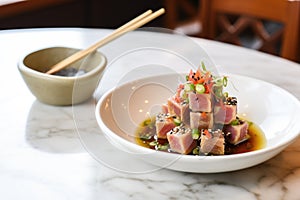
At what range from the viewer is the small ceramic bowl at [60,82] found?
1215 millimetres

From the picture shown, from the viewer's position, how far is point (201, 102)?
3.25 feet

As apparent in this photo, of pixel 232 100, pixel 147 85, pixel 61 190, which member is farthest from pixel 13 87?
pixel 232 100

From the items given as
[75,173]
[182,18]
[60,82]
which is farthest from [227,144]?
[182,18]

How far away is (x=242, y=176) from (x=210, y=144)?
0.09m

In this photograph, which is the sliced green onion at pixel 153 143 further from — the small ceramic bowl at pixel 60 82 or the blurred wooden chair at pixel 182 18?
the blurred wooden chair at pixel 182 18

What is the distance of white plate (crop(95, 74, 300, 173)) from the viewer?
2.99 feet

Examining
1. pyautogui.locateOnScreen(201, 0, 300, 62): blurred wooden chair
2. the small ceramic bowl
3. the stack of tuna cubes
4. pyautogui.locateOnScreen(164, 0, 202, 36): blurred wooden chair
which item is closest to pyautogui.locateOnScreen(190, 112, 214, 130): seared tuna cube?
the stack of tuna cubes

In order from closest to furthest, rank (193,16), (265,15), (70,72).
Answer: (70,72) → (265,15) → (193,16)

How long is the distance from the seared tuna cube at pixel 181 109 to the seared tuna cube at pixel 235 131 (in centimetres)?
8

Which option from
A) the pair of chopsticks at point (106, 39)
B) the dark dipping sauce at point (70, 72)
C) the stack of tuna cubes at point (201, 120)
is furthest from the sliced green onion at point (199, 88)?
the dark dipping sauce at point (70, 72)

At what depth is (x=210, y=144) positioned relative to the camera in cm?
96

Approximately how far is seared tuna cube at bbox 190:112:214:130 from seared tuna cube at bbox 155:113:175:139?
0.06 m

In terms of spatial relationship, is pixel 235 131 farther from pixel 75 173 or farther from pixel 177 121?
pixel 75 173

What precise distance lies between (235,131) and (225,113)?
4 cm
